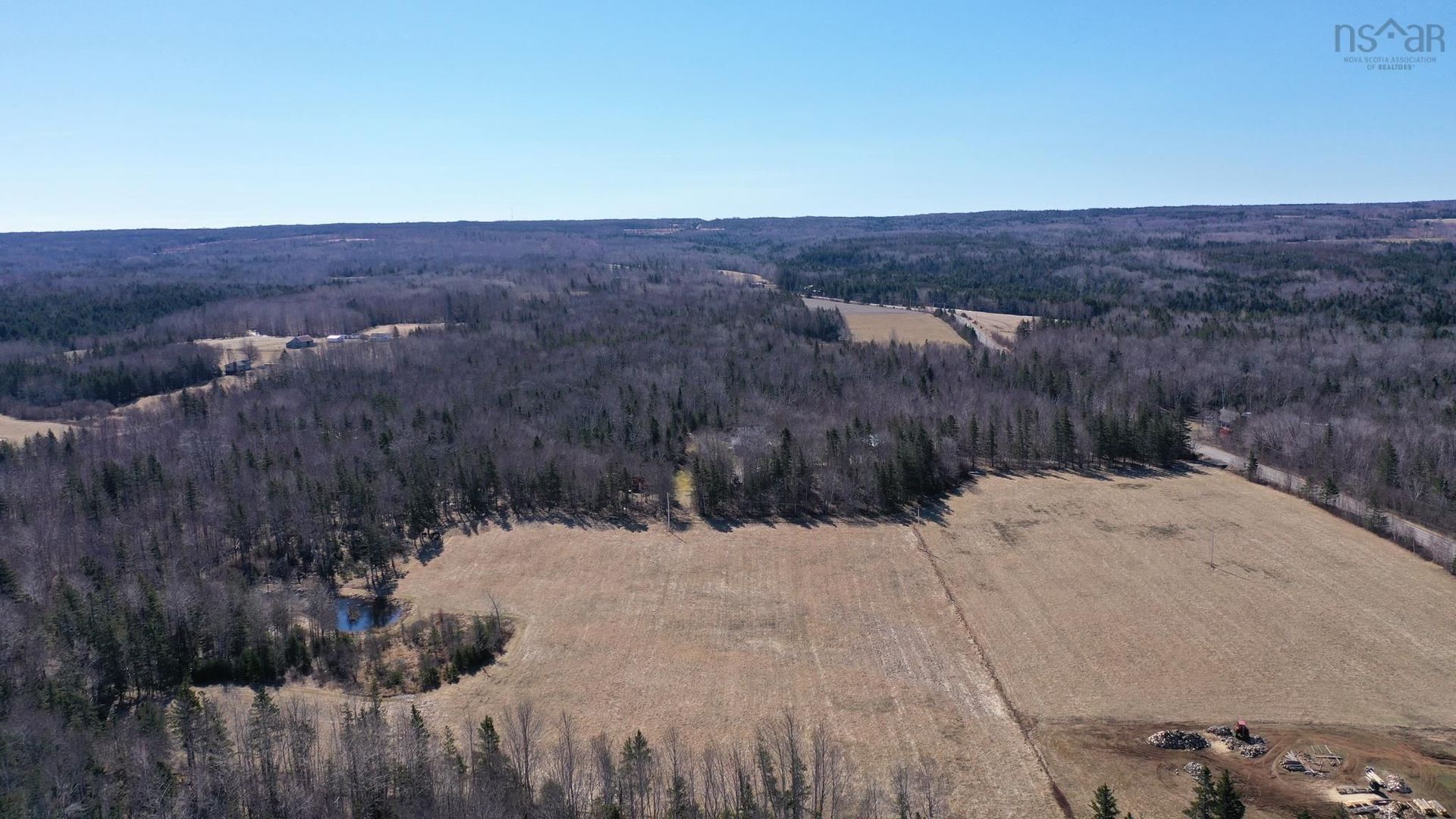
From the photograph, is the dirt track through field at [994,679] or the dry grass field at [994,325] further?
the dry grass field at [994,325]

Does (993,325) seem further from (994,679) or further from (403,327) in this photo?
(994,679)

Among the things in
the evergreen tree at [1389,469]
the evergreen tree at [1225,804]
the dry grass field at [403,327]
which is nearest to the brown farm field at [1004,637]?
the evergreen tree at [1225,804]

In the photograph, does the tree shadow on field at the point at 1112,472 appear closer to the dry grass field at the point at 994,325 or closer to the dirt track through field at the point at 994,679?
the dirt track through field at the point at 994,679

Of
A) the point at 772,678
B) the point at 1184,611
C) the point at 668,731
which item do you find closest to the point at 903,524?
the point at 1184,611

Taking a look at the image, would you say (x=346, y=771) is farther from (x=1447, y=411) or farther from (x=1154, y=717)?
(x=1447, y=411)

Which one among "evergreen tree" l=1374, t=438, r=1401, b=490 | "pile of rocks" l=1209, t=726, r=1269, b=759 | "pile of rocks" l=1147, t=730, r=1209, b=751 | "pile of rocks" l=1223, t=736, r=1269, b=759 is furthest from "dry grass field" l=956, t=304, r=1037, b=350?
"pile of rocks" l=1147, t=730, r=1209, b=751

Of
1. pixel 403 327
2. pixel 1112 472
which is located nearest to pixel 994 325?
pixel 1112 472
